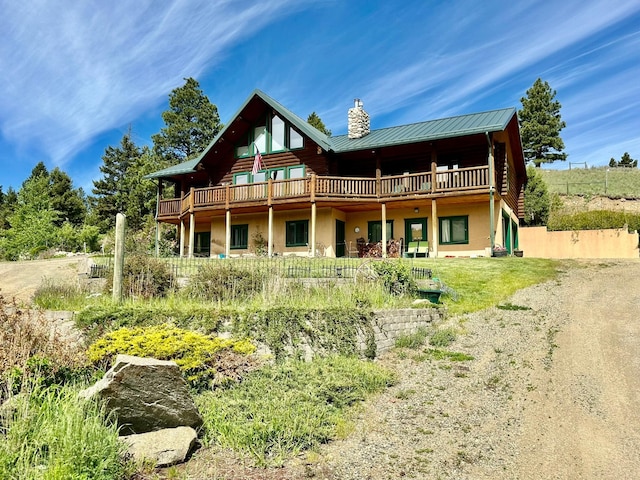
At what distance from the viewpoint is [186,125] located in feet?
137

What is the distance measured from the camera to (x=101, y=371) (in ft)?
21.2

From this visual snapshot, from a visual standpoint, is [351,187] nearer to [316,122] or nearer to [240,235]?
[240,235]

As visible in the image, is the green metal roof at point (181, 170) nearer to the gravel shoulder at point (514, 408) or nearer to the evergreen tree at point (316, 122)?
the evergreen tree at point (316, 122)

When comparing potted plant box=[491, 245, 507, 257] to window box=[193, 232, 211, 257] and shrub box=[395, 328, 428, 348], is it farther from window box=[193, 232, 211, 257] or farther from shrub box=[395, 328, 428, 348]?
window box=[193, 232, 211, 257]

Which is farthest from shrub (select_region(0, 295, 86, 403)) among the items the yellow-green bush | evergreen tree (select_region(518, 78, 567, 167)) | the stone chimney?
evergreen tree (select_region(518, 78, 567, 167))

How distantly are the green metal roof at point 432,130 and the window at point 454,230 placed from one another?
3.92 metres

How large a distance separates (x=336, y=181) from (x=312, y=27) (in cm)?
683

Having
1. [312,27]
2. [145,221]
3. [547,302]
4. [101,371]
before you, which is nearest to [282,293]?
[101,371]

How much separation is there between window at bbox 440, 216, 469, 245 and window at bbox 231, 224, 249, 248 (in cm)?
1030

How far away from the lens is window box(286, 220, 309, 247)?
74.3 ft

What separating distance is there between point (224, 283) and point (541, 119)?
40.4 metres

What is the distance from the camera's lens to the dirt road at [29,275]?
13.9 meters

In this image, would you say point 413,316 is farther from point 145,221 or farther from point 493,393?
point 145,221

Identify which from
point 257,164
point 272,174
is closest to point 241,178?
point 272,174
